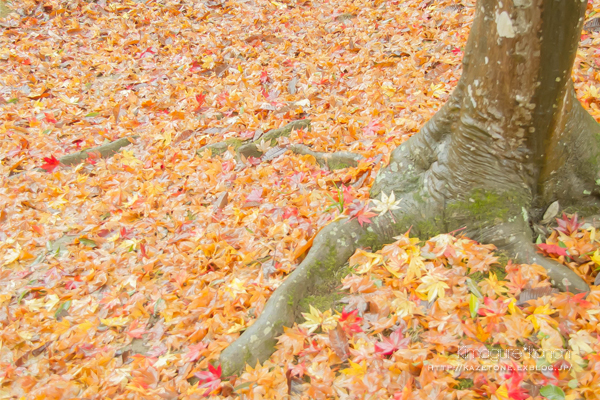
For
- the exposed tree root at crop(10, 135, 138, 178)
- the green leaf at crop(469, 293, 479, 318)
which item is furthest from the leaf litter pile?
the exposed tree root at crop(10, 135, 138, 178)

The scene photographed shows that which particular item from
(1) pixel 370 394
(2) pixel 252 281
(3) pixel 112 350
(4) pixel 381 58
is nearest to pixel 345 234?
(2) pixel 252 281

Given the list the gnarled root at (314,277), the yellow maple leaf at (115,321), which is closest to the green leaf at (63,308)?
the yellow maple leaf at (115,321)

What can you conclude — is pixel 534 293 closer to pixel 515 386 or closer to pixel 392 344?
pixel 515 386

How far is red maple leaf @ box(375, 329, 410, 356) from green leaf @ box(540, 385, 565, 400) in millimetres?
695

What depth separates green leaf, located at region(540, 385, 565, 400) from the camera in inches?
74.4

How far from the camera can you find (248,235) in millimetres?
3504

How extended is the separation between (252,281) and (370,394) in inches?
50.4

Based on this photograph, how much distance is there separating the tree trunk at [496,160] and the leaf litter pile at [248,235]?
0.15 m

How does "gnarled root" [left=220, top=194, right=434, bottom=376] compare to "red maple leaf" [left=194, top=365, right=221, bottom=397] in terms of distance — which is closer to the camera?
"red maple leaf" [left=194, top=365, right=221, bottom=397]

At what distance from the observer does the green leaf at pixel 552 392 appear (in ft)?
6.20

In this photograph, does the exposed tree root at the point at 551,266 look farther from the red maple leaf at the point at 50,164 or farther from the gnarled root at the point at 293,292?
the red maple leaf at the point at 50,164

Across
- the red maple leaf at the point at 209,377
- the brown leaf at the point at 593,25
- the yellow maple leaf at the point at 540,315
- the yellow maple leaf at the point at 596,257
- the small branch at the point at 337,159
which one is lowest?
the red maple leaf at the point at 209,377

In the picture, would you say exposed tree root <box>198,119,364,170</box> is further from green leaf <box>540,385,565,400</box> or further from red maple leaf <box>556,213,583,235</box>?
green leaf <box>540,385,565,400</box>

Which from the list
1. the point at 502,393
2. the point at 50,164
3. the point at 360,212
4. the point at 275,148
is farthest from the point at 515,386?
the point at 50,164
